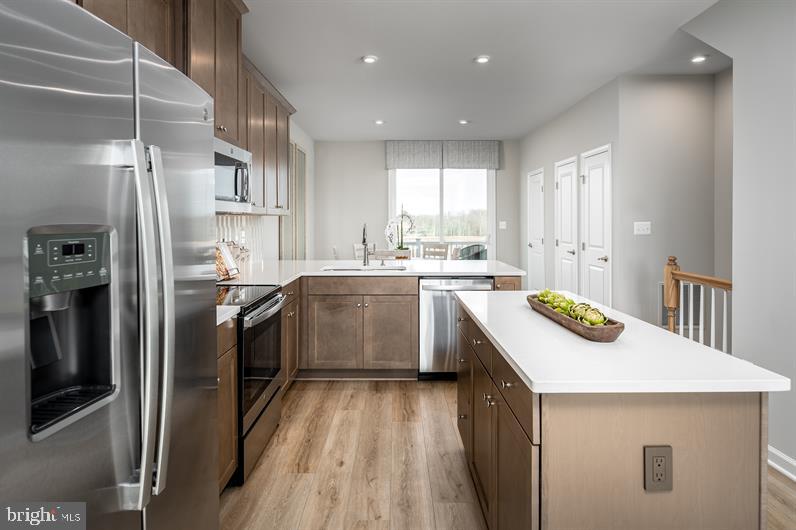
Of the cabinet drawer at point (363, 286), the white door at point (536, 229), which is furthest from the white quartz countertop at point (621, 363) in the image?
the white door at point (536, 229)

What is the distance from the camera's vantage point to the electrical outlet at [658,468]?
4.01 ft

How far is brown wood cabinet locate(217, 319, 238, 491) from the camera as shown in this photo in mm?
2023

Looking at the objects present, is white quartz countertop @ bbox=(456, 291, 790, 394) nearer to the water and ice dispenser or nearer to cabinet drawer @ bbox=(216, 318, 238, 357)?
the water and ice dispenser

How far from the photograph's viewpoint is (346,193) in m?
8.09

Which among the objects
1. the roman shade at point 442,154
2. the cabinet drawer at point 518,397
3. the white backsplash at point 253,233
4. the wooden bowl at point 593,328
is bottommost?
the cabinet drawer at point 518,397

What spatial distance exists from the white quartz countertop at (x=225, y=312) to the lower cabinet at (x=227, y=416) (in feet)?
0.52

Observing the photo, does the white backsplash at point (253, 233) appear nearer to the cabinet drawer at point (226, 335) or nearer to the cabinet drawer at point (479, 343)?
the cabinet drawer at point (226, 335)

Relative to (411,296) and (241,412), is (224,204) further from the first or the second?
(411,296)

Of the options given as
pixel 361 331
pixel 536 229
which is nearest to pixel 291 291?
pixel 361 331

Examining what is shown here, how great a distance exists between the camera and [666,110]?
4547 mm

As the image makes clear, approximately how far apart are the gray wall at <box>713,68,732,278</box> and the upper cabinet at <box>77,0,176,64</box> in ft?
14.4

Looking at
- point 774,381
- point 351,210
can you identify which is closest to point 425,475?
point 774,381

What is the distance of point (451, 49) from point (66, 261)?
3.61 metres

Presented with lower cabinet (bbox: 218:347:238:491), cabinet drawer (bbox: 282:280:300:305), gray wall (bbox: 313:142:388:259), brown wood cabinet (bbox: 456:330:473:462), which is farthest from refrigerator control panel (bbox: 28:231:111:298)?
gray wall (bbox: 313:142:388:259)
